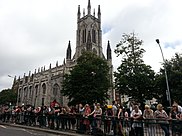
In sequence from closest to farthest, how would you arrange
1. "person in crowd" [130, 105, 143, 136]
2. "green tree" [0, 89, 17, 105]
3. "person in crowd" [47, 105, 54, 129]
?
"person in crowd" [130, 105, 143, 136]
"person in crowd" [47, 105, 54, 129]
"green tree" [0, 89, 17, 105]

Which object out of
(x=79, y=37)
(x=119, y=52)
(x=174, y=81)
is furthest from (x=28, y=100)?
(x=174, y=81)

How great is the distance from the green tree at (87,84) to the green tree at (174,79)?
419 inches

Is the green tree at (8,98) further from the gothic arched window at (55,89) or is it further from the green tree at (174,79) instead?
the green tree at (174,79)

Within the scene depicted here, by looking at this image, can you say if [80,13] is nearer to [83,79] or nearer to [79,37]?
[79,37]

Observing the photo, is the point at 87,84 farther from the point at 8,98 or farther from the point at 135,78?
the point at 8,98

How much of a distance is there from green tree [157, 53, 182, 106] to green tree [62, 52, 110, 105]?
34.9 ft

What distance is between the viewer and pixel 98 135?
33.7 ft

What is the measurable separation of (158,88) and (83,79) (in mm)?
12918

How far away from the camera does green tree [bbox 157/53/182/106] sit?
23.8m

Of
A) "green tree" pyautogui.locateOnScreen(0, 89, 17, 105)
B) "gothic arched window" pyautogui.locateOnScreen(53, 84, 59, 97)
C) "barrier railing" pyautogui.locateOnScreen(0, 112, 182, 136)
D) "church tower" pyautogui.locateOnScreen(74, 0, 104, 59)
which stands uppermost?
"church tower" pyautogui.locateOnScreen(74, 0, 104, 59)

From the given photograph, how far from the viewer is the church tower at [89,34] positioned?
64.6m

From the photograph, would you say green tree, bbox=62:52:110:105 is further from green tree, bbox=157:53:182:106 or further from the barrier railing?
the barrier railing

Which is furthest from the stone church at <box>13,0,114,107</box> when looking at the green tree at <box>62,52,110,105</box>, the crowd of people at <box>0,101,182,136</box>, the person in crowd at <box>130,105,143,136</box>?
the person in crowd at <box>130,105,143,136</box>

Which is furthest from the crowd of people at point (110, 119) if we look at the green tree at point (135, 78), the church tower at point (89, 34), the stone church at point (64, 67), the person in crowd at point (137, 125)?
the church tower at point (89, 34)
